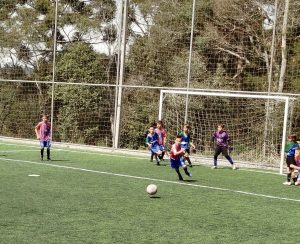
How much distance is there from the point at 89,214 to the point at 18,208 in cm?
135

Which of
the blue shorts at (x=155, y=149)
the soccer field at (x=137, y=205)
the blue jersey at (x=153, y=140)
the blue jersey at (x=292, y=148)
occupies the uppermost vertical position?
the blue jersey at (x=292, y=148)

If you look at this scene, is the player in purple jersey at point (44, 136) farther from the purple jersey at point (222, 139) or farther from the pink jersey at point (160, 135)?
the purple jersey at point (222, 139)

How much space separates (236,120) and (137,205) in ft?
41.2

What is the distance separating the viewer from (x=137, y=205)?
10930mm

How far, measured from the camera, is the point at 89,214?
9.77 m

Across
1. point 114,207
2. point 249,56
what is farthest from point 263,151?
point 114,207

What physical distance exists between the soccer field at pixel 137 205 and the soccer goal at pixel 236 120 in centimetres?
221

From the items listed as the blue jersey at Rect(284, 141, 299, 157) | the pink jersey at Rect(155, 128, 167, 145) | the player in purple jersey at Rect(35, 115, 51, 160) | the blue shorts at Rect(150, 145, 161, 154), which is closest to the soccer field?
the blue jersey at Rect(284, 141, 299, 157)

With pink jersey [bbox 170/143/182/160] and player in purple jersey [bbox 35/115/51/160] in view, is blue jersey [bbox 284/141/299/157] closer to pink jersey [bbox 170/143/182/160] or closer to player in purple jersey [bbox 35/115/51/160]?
pink jersey [bbox 170/143/182/160]

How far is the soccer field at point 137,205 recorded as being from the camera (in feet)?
27.5

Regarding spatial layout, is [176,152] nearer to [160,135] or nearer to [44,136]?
[160,135]

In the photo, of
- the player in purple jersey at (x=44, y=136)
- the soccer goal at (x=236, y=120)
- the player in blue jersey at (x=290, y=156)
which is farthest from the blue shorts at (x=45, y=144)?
the player in blue jersey at (x=290, y=156)

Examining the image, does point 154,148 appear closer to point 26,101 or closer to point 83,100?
point 83,100

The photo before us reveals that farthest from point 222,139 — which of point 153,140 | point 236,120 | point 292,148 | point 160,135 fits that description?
point 236,120
